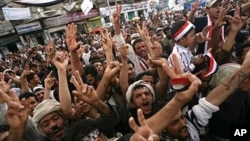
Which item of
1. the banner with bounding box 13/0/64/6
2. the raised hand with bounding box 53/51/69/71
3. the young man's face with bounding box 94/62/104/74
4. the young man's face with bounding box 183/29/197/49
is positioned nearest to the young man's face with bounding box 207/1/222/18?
the young man's face with bounding box 183/29/197/49

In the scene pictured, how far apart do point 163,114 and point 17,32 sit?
19.2m

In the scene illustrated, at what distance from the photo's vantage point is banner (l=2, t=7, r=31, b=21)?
17.6 meters

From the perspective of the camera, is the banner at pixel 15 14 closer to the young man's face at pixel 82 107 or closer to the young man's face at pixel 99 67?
the young man's face at pixel 99 67

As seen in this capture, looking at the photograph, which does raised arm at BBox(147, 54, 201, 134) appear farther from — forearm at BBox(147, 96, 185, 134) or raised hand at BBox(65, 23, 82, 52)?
raised hand at BBox(65, 23, 82, 52)

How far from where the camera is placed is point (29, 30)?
2044 cm

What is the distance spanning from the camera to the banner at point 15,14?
1761cm

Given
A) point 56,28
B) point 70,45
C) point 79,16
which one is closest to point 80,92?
point 70,45

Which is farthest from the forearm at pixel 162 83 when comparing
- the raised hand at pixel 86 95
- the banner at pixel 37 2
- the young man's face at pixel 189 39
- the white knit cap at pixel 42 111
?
the banner at pixel 37 2

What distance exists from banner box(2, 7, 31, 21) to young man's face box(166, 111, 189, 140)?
1730 centimetres

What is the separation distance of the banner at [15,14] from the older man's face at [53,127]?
654 inches

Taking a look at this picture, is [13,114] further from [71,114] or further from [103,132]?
[103,132]

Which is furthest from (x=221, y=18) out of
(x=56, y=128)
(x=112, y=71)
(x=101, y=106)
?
(x=56, y=128)

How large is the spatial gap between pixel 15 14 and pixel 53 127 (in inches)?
686

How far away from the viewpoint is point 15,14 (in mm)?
18375
